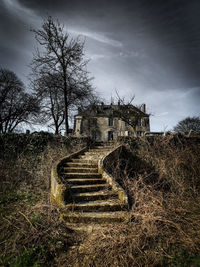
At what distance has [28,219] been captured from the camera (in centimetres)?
299

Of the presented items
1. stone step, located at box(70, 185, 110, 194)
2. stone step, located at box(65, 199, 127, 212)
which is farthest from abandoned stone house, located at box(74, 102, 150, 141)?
stone step, located at box(65, 199, 127, 212)

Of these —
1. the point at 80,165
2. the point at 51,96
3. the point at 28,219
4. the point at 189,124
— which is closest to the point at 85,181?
the point at 80,165

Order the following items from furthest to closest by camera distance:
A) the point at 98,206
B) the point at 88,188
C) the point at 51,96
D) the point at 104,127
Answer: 1. the point at 104,127
2. the point at 51,96
3. the point at 88,188
4. the point at 98,206

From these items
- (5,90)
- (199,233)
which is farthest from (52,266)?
(5,90)

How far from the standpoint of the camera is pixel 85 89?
1416 cm

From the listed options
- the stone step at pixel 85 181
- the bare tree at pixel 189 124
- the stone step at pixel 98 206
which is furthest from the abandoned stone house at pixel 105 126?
the stone step at pixel 98 206

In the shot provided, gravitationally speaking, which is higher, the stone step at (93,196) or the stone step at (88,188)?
the stone step at (88,188)

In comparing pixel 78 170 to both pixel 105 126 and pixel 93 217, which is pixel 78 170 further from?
pixel 105 126

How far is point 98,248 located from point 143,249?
829 mm

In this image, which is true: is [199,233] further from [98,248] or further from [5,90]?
[5,90]

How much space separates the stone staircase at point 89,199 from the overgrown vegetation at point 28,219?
0.44m

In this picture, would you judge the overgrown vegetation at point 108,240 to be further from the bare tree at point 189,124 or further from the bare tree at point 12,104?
the bare tree at point 189,124

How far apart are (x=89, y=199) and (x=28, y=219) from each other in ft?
5.74

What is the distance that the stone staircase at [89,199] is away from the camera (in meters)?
3.40
